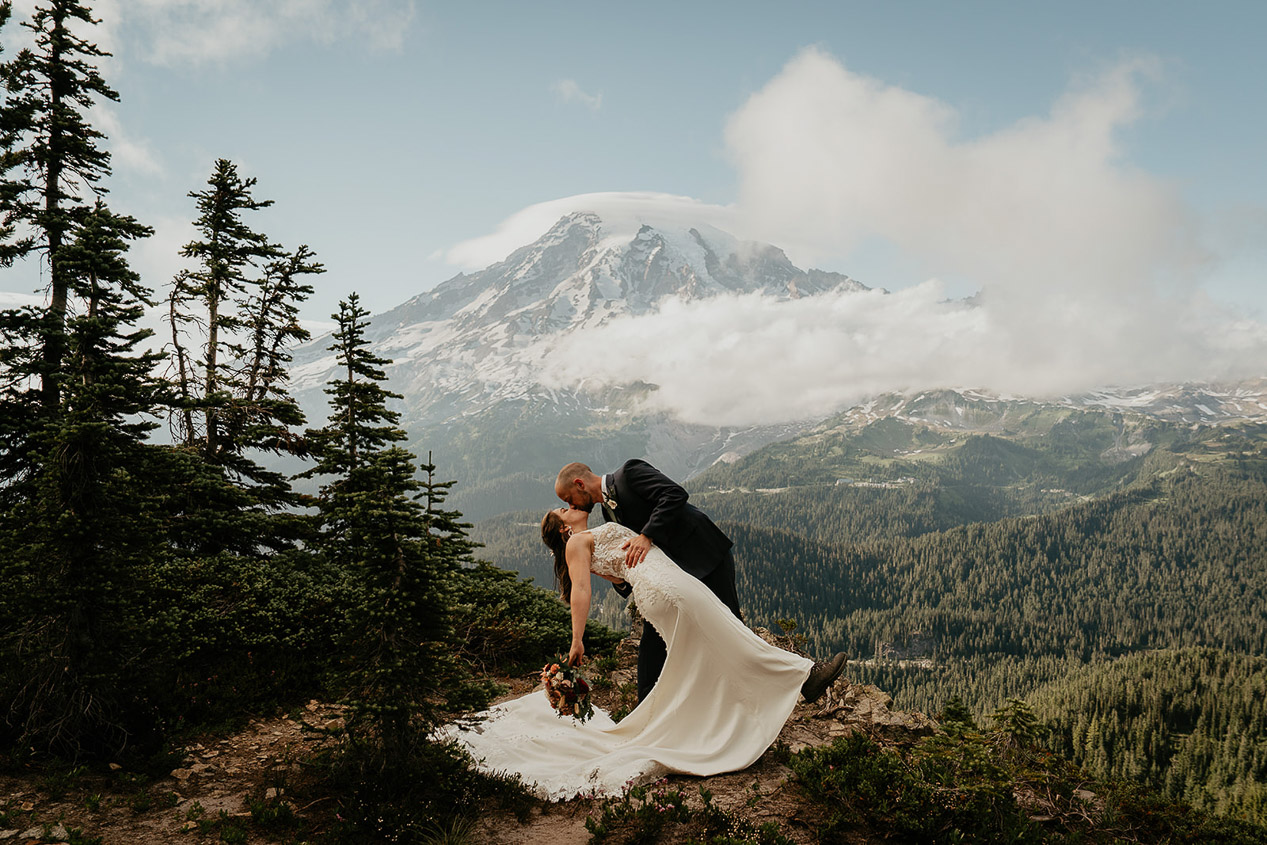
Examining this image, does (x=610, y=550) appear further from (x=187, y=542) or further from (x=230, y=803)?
(x=187, y=542)

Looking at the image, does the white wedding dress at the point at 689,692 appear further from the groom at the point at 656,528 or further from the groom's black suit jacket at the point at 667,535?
the groom's black suit jacket at the point at 667,535

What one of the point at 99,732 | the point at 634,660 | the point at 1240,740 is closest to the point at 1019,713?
the point at 634,660

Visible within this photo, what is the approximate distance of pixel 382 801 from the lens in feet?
20.8

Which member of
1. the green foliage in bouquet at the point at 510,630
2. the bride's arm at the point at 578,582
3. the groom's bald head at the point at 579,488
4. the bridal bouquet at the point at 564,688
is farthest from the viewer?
the green foliage in bouquet at the point at 510,630

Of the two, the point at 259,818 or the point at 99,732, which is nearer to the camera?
the point at 259,818

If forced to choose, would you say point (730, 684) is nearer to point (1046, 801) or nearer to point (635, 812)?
point (635, 812)

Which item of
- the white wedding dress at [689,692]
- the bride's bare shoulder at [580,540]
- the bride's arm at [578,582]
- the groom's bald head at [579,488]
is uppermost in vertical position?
the groom's bald head at [579,488]

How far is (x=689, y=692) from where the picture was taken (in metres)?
7.09

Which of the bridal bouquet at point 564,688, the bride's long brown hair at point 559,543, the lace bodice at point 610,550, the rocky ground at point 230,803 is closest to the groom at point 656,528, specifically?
the lace bodice at point 610,550

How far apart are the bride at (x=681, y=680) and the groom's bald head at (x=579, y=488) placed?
0.49 feet

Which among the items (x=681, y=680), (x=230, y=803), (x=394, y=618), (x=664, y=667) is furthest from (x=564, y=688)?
(x=230, y=803)

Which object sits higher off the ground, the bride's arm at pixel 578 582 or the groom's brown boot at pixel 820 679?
the bride's arm at pixel 578 582

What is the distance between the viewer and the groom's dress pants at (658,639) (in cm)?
782

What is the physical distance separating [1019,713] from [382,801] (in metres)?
9.29
